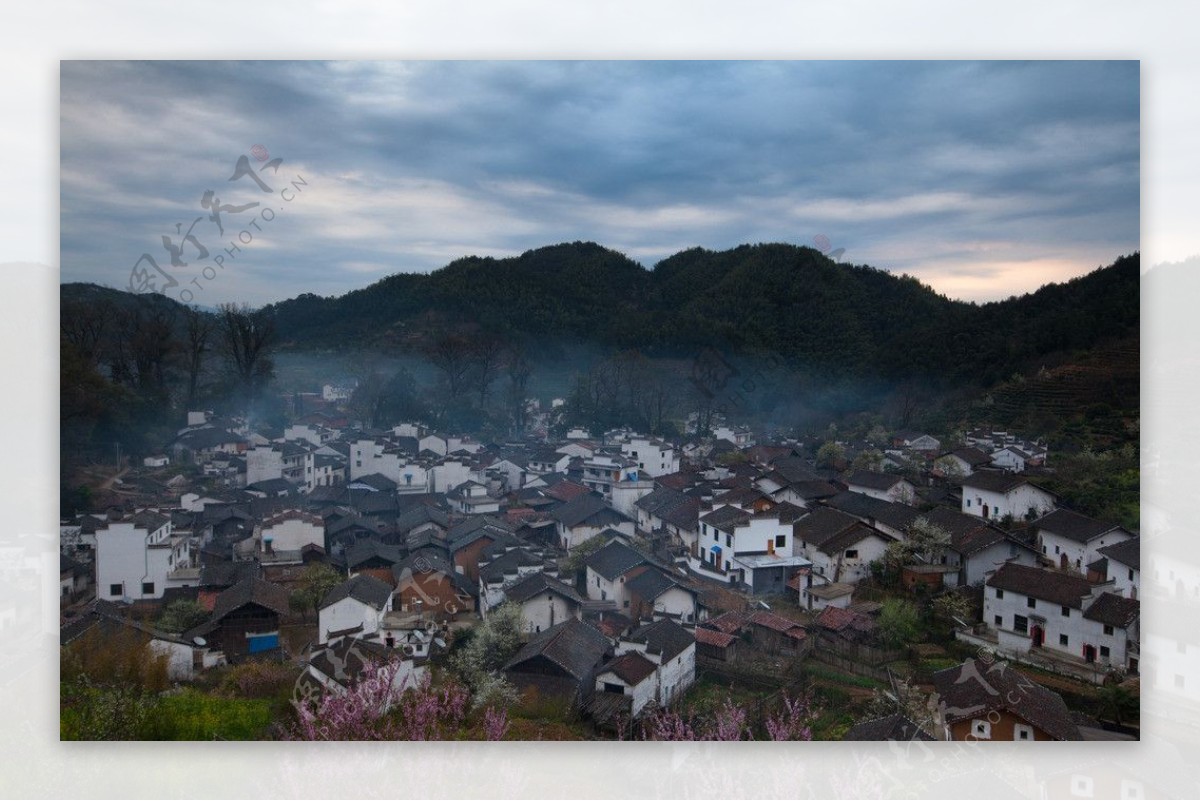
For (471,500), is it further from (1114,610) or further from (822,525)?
(1114,610)

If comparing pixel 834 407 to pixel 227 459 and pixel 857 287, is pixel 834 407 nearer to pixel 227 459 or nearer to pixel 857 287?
pixel 857 287

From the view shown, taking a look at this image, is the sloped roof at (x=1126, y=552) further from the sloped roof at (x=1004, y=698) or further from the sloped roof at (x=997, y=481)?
the sloped roof at (x=1004, y=698)

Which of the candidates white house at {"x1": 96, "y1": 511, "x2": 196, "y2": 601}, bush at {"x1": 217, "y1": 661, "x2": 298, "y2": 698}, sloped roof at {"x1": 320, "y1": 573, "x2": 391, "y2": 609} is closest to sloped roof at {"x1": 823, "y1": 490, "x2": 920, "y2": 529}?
sloped roof at {"x1": 320, "y1": 573, "x2": 391, "y2": 609}

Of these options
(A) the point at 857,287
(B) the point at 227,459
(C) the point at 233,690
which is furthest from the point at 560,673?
(A) the point at 857,287

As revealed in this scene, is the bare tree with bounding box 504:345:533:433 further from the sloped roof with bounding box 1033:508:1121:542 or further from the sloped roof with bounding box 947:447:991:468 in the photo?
the sloped roof with bounding box 1033:508:1121:542

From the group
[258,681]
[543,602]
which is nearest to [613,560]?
[543,602]

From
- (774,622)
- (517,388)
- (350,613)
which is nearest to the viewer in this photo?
(350,613)

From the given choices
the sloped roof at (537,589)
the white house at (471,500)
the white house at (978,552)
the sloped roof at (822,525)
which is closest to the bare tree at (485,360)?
the white house at (471,500)
